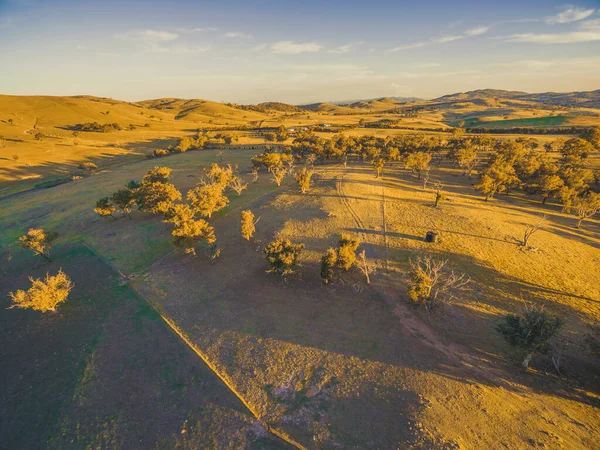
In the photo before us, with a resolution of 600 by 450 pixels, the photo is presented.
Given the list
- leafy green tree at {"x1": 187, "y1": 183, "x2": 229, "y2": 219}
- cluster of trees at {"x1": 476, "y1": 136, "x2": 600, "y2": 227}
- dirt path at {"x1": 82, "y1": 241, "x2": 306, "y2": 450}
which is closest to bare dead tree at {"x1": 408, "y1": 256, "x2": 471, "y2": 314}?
dirt path at {"x1": 82, "y1": 241, "x2": 306, "y2": 450}

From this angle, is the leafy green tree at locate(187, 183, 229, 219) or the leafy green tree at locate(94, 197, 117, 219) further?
the leafy green tree at locate(94, 197, 117, 219)

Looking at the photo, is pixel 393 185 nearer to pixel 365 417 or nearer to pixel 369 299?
pixel 369 299

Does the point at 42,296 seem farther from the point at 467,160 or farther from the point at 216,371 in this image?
the point at 467,160

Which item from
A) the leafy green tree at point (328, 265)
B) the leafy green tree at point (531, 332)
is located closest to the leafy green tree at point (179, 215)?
the leafy green tree at point (328, 265)

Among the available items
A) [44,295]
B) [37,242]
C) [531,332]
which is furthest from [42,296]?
[531,332]

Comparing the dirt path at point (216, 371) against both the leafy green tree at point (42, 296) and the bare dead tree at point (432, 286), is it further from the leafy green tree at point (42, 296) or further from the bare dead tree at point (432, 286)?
the bare dead tree at point (432, 286)

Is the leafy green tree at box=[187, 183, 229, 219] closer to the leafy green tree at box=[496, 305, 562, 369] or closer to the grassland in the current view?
the grassland
